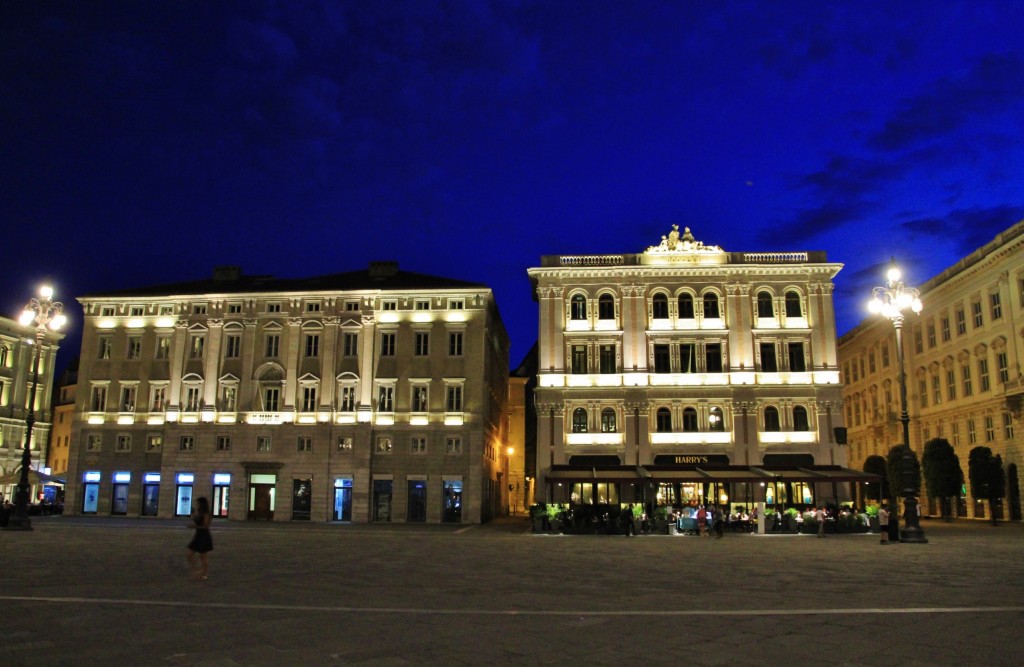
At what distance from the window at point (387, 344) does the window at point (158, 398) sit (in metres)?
15.6

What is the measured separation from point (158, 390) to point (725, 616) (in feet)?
168

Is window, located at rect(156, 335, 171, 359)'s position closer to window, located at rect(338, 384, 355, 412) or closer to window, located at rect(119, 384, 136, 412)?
window, located at rect(119, 384, 136, 412)

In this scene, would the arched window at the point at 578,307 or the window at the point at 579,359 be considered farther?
the arched window at the point at 578,307

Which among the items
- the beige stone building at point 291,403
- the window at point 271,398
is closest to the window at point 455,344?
the beige stone building at point 291,403

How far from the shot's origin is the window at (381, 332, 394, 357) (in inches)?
2126

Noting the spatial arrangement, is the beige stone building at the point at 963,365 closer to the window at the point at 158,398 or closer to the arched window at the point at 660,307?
the arched window at the point at 660,307

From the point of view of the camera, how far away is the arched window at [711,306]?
173 ft

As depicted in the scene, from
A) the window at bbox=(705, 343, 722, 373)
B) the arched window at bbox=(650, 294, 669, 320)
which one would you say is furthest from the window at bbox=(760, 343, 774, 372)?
the arched window at bbox=(650, 294, 669, 320)

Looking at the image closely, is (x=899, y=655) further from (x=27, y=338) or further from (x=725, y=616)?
(x=27, y=338)

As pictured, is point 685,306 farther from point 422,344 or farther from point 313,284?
point 313,284

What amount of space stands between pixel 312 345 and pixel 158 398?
37.8 feet

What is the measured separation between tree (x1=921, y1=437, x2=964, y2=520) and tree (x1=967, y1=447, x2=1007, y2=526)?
2332 millimetres

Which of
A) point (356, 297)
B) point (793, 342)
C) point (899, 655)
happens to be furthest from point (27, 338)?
point (899, 655)

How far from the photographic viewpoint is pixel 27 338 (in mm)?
72438
